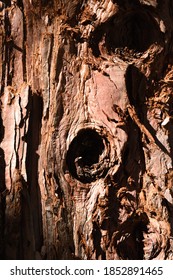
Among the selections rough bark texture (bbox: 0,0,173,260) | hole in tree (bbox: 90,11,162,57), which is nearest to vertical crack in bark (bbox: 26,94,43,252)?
rough bark texture (bbox: 0,0,173,260)

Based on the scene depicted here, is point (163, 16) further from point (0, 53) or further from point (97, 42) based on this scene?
point (0, 53)

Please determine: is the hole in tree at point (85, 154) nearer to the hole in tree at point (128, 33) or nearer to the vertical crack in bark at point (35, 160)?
the vertical crack in bark at point (35, 160)

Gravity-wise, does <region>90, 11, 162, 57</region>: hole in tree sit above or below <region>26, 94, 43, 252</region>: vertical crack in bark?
above

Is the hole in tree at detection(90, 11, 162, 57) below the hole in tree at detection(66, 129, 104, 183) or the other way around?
the other way around

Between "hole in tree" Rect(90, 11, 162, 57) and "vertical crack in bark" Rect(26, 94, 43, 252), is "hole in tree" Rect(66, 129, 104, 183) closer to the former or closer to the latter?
"vertical crack in bark" Rect(26, 94, 43, 252)

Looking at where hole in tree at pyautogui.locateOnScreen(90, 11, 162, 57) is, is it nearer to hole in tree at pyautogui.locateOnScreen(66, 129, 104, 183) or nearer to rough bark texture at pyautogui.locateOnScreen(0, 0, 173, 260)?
rough bark texture at pyautogui.locateOnScreen(0, 0, 173, 260)

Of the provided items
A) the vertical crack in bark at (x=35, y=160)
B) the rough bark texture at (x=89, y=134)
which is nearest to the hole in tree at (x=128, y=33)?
the rough bark texture at (x=89, y=134)
